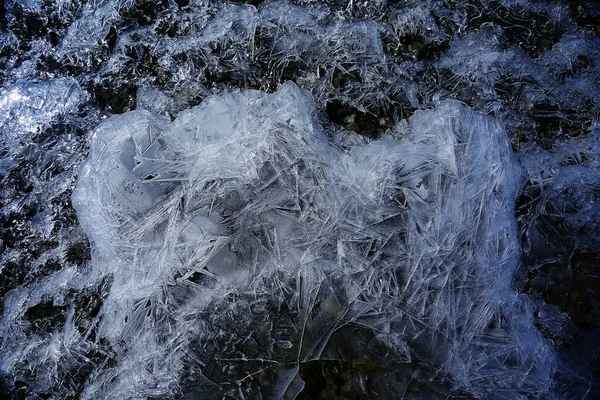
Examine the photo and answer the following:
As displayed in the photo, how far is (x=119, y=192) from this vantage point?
222cm

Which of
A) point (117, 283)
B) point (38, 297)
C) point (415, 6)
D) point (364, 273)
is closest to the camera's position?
point (364, 273)

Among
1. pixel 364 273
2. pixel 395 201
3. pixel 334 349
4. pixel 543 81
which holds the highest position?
pixel 543 81

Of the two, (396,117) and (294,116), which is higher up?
(294,116)

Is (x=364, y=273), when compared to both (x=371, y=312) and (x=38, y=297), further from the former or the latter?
(x=38, y=297)

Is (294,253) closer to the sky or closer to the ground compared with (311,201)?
closer to the ground

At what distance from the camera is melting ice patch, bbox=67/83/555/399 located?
218 centimetres

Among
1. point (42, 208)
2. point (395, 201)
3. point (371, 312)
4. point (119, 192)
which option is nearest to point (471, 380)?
point (371, 312)

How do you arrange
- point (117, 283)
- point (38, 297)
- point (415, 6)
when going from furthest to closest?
point (415, 6), point (38, 297), point (117, 283)

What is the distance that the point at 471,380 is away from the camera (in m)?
2.21

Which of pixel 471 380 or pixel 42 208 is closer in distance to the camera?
pixel 471 380

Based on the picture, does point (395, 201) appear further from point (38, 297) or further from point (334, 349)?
point (38, 297)

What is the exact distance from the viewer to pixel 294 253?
86.1 inches

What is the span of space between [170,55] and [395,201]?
5.51 ft

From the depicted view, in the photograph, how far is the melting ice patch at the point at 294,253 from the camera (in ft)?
7.15
